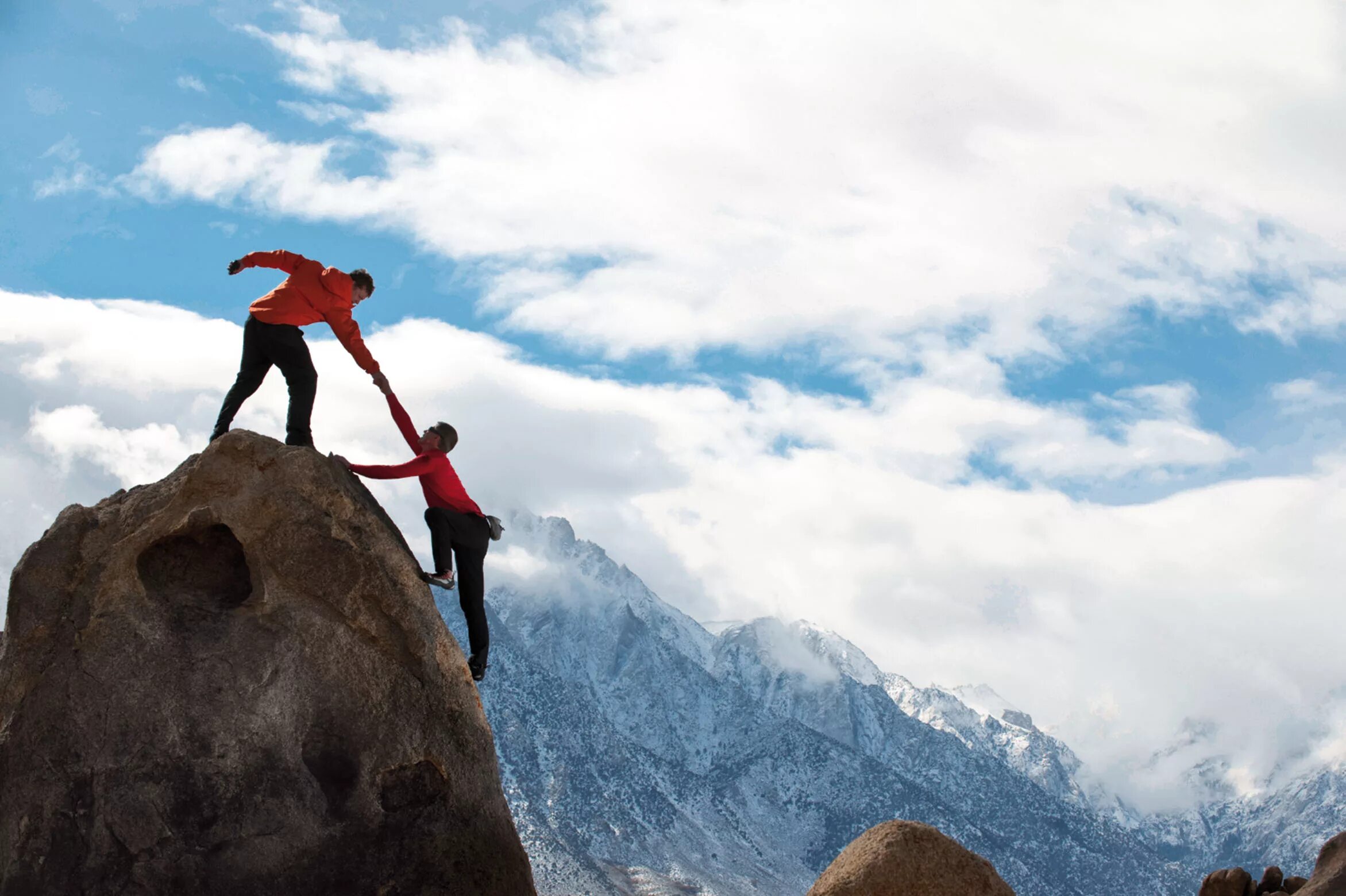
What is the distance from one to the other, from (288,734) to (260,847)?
52.7 inches

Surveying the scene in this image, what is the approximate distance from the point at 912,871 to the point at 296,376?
37.0ft

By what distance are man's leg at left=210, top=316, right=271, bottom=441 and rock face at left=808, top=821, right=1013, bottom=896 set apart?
35.4 feet

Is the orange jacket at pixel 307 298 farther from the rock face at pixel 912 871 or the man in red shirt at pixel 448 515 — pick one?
the rock face at pixel 912 871

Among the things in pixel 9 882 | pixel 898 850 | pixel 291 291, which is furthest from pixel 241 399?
pixel 898 850

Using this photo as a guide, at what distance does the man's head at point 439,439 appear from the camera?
19094mm

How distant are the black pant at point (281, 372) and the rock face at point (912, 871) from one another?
9931mm

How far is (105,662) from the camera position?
56.5 ft

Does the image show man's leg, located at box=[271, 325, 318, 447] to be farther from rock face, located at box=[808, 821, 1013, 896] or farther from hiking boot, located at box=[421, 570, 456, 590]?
rock face, located at box=[808, 821, 1013, 896]

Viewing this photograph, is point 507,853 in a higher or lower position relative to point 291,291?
lower

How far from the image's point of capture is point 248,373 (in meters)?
19.9

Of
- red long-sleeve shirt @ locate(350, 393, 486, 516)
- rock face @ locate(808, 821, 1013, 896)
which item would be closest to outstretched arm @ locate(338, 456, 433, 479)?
red long-sleeve shirt @ locate(350, 393, 486, 516)

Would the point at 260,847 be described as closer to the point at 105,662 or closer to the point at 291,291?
the point at 105,662

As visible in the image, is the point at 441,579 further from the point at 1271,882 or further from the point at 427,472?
the point at 1271,882

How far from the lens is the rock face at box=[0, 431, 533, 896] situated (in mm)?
16594
